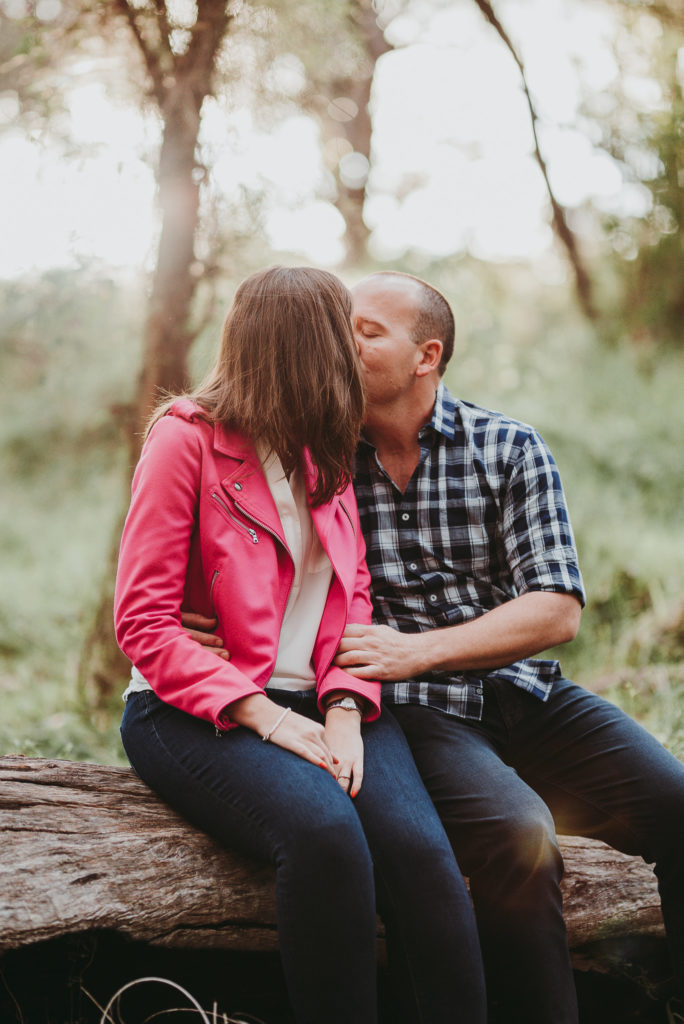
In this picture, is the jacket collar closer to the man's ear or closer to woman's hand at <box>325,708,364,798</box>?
woman's hand at <box>325,708,364,798</box>

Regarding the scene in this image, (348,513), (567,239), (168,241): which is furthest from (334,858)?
(567,239)

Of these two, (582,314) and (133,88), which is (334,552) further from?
(582,314)

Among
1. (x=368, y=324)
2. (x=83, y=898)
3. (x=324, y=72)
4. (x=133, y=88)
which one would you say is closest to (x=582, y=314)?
(x=324, y=72)

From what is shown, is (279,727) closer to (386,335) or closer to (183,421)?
(183,421)

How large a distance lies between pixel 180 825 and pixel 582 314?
27.1 ft

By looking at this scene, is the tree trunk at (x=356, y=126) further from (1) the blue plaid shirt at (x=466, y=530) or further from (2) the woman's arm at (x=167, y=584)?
(2) the woman's arm at (x=167, y=584)

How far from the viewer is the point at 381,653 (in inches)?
79.0

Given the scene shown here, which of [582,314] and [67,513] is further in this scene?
[582,314]

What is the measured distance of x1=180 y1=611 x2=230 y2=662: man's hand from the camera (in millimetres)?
1825

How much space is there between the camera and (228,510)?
184cm

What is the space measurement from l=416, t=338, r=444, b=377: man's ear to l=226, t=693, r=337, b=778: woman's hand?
1098 millimetres

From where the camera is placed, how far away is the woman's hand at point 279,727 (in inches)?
66.9

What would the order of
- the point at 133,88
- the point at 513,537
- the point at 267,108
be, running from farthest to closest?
1. the point at 267,108
2. the point at 133,88
3. the point at 513,537

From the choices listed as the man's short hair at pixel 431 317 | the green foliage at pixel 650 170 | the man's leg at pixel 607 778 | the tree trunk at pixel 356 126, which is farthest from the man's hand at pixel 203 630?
the green foliage at pixel 650 170
